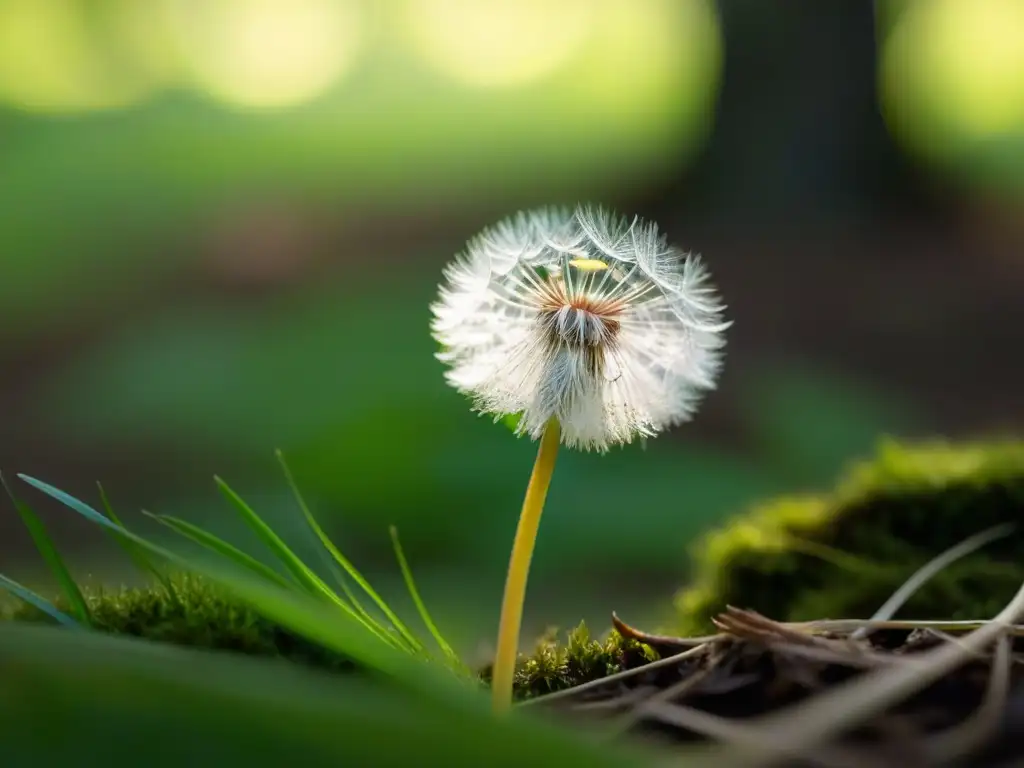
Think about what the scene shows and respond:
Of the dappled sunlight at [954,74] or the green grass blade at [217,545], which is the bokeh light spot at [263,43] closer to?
the dappled sunlight at [954,74]

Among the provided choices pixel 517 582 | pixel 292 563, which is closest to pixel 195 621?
pixel 292 563

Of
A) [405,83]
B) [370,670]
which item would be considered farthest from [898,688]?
[405,83]

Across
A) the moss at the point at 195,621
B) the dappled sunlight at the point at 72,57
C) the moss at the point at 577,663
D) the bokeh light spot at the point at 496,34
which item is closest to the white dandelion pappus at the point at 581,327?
the moss at the point at 577,663

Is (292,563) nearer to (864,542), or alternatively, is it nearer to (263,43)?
(864,542)

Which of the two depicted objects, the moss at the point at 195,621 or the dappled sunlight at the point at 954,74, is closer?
the moss at the point at 195,621

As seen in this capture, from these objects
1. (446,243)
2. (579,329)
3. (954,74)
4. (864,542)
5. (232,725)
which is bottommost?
(232,725)

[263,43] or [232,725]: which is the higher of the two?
[263,43]

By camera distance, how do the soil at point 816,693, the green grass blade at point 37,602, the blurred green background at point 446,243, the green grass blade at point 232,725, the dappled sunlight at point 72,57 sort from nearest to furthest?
the green grass blade at point 232,725 → the soil at point 816,693 → the green grass blade at point 37,602 → the blurred green background at point 446,243 → the dappled sunlight at point 72,57
